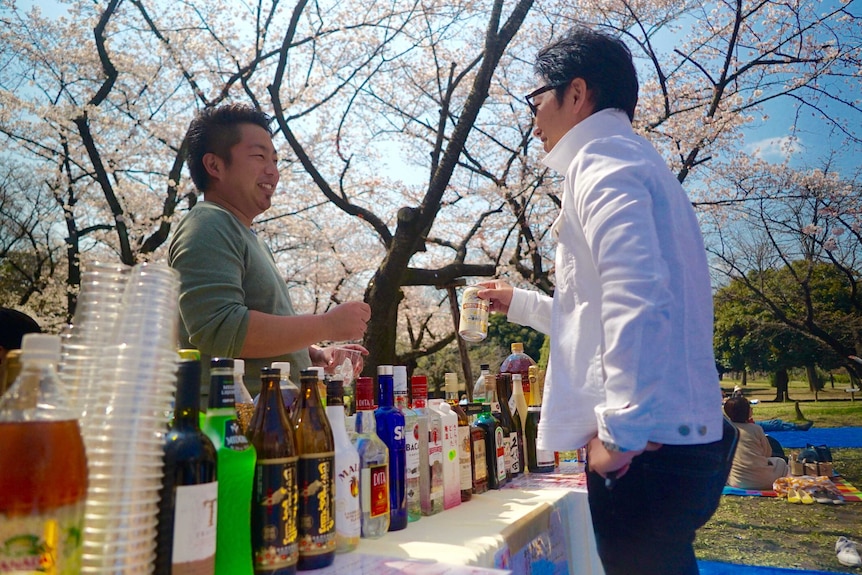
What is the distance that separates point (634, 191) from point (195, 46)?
1033 centimetres

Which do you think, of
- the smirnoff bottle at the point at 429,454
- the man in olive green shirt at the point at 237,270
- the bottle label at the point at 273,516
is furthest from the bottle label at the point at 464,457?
the bottle label at the point at 273,516

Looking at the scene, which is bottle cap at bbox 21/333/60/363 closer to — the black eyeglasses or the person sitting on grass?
the black eyeglasses

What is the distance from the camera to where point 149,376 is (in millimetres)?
707

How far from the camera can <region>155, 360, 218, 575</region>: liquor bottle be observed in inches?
29.3

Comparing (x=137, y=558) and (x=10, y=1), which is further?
(x=10, y=1)

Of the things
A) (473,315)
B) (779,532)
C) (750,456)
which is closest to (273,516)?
(473,315)

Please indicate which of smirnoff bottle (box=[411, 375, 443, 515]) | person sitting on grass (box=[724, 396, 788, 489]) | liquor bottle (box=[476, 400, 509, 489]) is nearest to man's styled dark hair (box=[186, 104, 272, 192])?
smirnoff bottle (box=[411, 375, 443, 515])

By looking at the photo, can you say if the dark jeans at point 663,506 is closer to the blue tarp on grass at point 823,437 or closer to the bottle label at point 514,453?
the bottle label at point 514,453

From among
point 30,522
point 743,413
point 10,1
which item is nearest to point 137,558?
point 30,522

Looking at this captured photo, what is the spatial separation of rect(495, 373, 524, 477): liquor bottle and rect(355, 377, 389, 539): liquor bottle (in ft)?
2.74

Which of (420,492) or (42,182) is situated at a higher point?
(42,182)

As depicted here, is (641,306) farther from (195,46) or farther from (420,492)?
(195,46)

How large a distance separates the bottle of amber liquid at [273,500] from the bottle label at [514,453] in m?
1.20

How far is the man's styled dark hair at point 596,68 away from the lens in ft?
4.58
